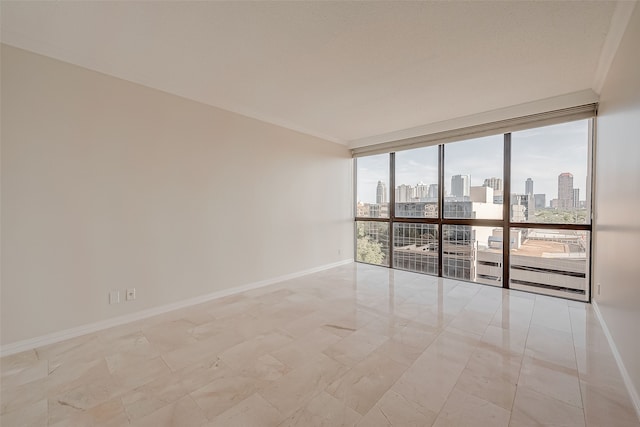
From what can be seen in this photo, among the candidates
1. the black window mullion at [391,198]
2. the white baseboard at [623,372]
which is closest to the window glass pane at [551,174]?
the white baseboard at [623,372]

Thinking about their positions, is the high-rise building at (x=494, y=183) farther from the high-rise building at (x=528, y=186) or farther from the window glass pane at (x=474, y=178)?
the high-rise building at (x=528, y=186)

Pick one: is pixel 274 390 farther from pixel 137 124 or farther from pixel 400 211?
pixel 400 211

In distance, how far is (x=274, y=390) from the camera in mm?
1809

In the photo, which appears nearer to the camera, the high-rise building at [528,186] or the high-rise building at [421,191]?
the high-rise building at [528,186]

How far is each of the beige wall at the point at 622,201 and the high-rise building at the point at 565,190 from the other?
0.58 metres

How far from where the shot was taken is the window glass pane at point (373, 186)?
535 cm

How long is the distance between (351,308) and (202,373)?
1.77 metres

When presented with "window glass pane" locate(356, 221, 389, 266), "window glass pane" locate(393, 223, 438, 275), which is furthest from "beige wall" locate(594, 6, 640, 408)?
"window glass pane" locate(356, 221, 389, 266)

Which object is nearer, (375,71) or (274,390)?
(274,390)

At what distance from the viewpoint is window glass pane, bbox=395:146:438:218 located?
4.66m

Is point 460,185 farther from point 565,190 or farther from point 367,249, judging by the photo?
point 367,249

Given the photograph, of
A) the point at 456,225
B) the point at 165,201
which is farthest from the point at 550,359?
the point at 165,201

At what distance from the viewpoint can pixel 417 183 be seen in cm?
488

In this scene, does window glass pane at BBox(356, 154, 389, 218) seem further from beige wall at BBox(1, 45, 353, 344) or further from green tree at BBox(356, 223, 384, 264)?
beige wall at BBox(1, 45, 353, 344)
